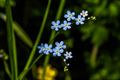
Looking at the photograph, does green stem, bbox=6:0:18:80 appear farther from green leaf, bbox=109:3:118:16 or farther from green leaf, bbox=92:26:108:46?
green leaf, bbox=92:26:108:46

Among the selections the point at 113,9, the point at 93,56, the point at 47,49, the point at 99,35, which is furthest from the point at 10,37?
the point at 93,56

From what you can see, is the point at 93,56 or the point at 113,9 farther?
the point at 93,56

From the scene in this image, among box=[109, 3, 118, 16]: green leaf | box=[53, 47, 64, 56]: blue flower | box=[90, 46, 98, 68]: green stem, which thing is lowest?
box=[53, 47, 64, 56]: blue flower

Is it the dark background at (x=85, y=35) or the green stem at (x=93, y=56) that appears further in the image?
the green stem at (x=93, y=56)

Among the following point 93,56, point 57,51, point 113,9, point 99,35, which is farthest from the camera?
point 93,56

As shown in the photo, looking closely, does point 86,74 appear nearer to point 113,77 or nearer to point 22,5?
point 113,77

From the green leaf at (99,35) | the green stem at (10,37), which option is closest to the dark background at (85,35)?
the green leaf at (99,35)

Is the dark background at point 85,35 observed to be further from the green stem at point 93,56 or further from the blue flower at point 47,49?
the blue flower at point 47,49

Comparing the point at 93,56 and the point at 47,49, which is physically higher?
the point at 93,56

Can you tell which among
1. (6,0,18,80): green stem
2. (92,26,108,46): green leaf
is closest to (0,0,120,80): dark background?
(92,26,108,46): green leaf

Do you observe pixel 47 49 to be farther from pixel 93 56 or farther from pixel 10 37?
pixel 93 56

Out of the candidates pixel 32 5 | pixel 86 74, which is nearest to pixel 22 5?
Answer: pixel 32 5

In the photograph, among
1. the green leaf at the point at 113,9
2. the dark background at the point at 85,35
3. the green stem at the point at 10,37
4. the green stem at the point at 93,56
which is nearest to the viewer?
the green stem at the point at 10,37
